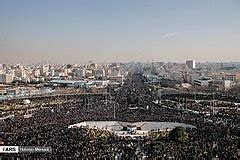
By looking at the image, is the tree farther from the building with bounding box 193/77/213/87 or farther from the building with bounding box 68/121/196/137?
the building with bounding box 193/77/213/87

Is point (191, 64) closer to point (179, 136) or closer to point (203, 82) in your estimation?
point (203, 82)

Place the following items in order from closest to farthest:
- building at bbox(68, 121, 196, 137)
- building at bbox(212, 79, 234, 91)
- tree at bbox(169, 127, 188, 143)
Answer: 1. tree at bbox(169, 127, 188, 143)
2. building at bbox(68, 121, 196, 137)
3. building at bbox(212, 79, 234, 91)

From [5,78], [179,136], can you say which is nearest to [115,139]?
[179,136]

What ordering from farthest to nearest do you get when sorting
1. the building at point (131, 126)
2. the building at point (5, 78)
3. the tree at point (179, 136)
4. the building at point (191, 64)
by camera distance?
the building at point (191, 64)
the building at point (5, 78)
the building at point (131, 126)
the tree at point (179, 136)

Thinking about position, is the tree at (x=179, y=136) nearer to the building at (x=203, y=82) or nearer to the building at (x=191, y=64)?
the building at (x=203, y=82)

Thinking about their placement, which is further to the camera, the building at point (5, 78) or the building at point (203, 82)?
the building at point (5, 78)

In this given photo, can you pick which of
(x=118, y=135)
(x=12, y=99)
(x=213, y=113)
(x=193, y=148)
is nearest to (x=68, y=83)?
(x=12, y=99)

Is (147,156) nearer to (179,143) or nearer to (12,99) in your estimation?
(179,143)

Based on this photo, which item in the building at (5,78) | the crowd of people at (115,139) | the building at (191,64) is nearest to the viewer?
the crowd of people at (115,139)

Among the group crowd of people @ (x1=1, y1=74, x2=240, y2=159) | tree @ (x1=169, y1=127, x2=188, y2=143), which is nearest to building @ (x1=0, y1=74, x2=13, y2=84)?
crowd of people @ (x1=1, y1=74, x2=240, y2=159)

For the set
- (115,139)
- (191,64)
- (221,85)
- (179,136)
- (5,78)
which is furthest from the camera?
(191,64)

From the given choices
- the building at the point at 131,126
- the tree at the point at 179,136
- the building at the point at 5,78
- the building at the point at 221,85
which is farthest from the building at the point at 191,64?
the tree at the point at 179,136
